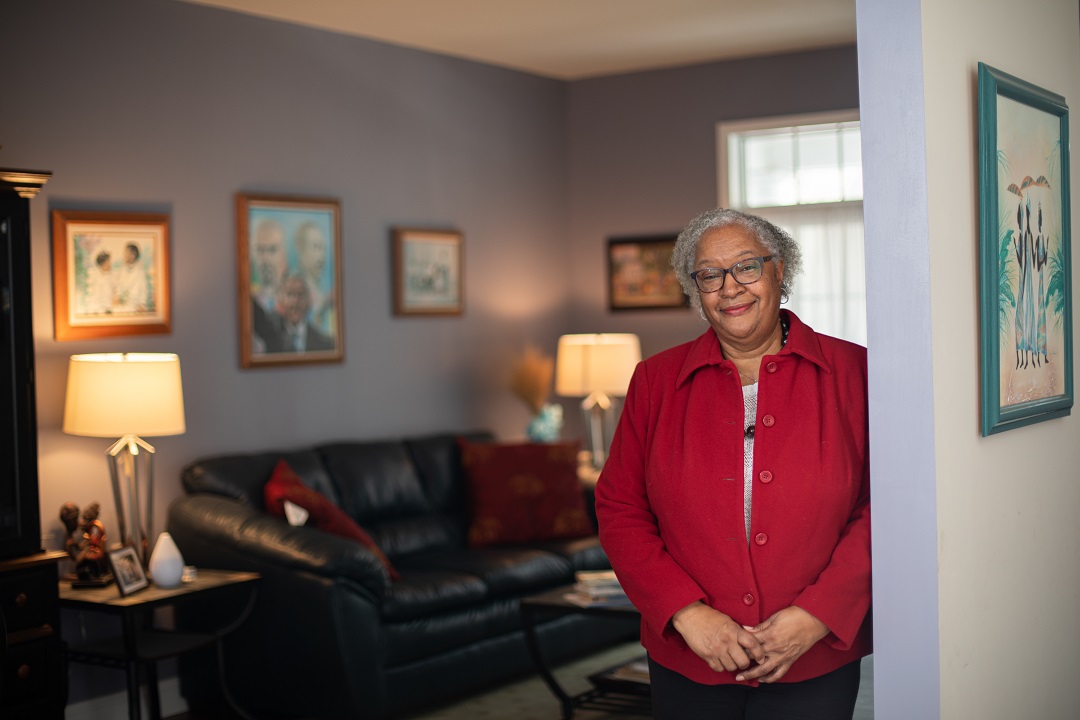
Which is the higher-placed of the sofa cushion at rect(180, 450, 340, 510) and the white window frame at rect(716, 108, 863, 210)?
the white window frame at rect(716, 108, 863, 210)

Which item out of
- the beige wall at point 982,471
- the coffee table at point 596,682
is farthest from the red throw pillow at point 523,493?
the beige wall at point 982,471

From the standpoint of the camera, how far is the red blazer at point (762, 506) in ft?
7.54

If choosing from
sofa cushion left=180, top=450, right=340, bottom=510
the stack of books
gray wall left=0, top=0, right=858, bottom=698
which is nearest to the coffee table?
the stack of books

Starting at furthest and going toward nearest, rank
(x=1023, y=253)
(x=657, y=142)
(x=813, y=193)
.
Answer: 1. (x=657, y=142)
2. (x=813, y=193)
3. (x=1023, y=253)

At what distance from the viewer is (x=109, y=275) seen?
16.3 ft

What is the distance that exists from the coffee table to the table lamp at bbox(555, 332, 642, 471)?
1.94m

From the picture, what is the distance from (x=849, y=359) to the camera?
242 cm

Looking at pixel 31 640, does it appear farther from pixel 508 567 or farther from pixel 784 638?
pixel 784 638

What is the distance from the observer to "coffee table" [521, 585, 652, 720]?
443 cm

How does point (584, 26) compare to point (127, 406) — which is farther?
point (584, 26)

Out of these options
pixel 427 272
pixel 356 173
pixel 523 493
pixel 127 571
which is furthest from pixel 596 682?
pixel 356 173

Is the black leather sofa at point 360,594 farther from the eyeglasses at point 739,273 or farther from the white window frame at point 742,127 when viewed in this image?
the eyeglasses at point 739,273

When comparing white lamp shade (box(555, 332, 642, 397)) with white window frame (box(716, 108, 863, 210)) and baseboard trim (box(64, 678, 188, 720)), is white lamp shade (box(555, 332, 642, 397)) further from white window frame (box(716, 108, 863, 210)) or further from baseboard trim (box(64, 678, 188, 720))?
baseboard trim (box(64, 678, 188, 720))

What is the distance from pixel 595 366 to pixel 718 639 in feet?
14.8
